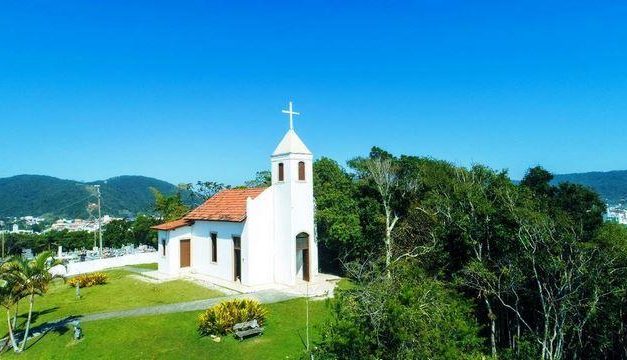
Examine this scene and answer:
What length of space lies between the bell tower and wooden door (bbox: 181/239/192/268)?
6949 mm

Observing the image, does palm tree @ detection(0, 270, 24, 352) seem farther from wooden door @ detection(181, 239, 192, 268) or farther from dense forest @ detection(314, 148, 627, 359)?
dense forest @ detection(314, 148, 627, 359)

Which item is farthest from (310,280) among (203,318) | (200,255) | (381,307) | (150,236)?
(150,236)

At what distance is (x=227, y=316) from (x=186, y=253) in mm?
12705

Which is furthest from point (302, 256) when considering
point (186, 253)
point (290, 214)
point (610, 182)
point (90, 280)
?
point (610, 182)

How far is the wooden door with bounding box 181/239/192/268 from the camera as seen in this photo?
30.2 meters

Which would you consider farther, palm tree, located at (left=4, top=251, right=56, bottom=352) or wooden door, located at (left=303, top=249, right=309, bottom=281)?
wooden door, located at (left=303, top=249, right=309, bottom=281)

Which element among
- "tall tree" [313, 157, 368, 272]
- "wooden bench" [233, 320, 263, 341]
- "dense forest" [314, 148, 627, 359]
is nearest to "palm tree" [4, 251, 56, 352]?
"wooden bench" [233, 320, 263, 341]

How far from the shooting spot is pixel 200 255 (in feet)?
98.1

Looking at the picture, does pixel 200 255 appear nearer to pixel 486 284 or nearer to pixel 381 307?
pixel 486 284

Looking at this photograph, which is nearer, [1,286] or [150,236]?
[1,286]

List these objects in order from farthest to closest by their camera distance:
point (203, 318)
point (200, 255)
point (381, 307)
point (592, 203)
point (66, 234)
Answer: point (66, 234), point (200, 255), point (592, 203), point (203, 318), point (381, 307)

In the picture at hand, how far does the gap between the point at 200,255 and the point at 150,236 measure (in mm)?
31997

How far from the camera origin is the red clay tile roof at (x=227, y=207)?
27536 millimetres

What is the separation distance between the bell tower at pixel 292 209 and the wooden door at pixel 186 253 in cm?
695
